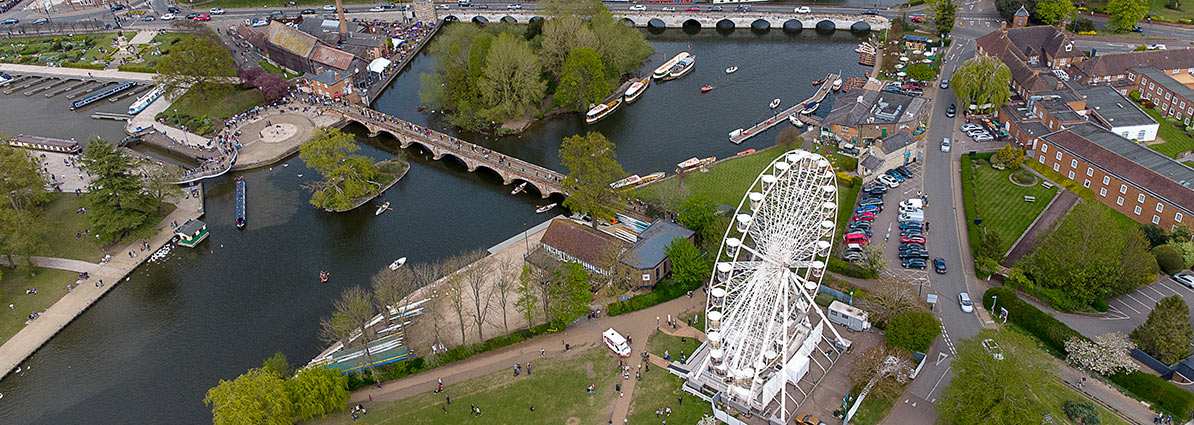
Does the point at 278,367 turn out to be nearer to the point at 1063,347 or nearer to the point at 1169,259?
the point at 1063,347

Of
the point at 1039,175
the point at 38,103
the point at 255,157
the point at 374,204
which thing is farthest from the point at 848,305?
the point at 38,103

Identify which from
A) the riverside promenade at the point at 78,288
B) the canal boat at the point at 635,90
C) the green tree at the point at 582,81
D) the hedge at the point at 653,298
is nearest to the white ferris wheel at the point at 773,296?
the hedge at the point at 653,298

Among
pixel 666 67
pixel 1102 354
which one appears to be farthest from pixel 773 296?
pixel 666 67

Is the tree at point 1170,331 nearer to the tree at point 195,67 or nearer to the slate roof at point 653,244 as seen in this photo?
the slate roof at point 653,244

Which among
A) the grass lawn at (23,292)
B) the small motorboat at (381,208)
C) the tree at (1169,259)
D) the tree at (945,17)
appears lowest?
the grass lawn at (23,292)

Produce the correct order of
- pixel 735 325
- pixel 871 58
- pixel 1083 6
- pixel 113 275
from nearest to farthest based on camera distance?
pixel 735 325
pixel 113 275
pixel 871 58
pixel 1083 6

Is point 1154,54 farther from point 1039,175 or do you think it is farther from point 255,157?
point 255,157

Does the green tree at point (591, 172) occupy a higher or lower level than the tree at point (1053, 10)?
lower
